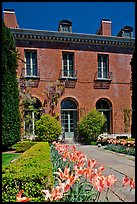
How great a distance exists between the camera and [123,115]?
1842 centimetres

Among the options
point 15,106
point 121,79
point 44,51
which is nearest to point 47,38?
point 44,51

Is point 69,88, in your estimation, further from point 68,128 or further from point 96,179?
point 96,179

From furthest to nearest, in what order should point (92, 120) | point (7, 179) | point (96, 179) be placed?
point (92, 120)
point (7, 179)
point (96, 179)

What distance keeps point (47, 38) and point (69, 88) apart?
3.87m

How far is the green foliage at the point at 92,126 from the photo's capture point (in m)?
16.1

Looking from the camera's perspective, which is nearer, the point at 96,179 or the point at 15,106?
the point at 96,179

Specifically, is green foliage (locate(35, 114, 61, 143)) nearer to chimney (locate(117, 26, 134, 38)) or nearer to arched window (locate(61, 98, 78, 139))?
arched window (locate(61, 98, 78, 139))

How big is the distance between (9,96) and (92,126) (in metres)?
7.29

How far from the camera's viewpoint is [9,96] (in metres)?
10.4

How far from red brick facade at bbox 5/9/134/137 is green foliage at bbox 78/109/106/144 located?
1.18 m

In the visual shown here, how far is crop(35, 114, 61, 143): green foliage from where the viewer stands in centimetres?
1481

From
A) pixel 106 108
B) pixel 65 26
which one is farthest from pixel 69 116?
pixel 65 26

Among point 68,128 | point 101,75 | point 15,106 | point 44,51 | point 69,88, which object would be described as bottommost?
point 68,128

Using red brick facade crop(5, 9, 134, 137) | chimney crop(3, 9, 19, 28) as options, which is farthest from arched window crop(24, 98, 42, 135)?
chimney crop(3, 9, 19, 28)
